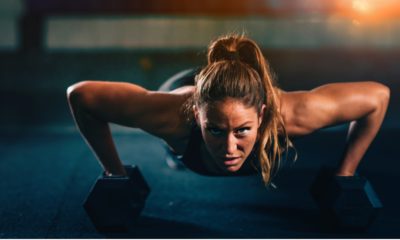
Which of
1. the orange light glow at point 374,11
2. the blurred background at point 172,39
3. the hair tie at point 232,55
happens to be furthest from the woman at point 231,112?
the orange light glow at point 374,11

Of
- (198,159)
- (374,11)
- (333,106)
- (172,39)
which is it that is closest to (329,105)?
(333,106)

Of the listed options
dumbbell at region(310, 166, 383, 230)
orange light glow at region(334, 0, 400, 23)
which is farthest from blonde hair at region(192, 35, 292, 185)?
orange light glow at region(334, 0, 400, 23)

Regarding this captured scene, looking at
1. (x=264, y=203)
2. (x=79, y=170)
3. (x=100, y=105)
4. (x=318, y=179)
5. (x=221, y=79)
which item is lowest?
(x=79, y=170)

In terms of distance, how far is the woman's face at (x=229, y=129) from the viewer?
1.13m

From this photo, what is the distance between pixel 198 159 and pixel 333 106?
0.41m

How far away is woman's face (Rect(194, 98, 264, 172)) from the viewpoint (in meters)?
1.13

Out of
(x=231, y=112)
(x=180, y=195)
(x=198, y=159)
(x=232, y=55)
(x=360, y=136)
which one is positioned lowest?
(x=180, y=195)

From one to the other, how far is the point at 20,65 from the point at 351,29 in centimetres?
236

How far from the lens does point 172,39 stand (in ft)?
10.9

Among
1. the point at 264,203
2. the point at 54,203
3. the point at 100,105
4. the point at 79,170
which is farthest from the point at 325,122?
the point at 79,170

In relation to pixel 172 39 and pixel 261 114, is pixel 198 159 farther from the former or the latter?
pixel 172 39

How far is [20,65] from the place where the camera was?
3.17 metres

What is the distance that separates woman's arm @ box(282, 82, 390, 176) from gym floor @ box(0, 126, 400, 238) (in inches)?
12.3

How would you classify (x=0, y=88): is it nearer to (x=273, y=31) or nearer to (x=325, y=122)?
(x=273, y=31)
